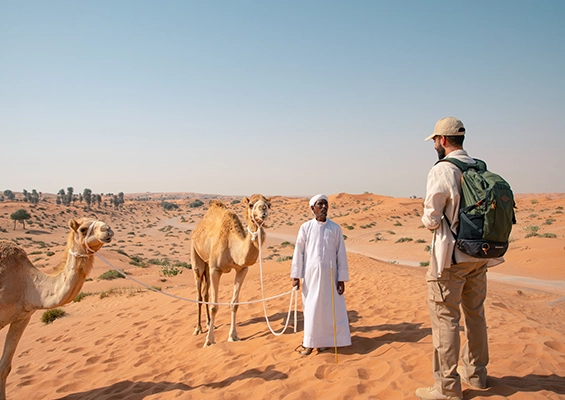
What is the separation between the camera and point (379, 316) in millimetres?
7414

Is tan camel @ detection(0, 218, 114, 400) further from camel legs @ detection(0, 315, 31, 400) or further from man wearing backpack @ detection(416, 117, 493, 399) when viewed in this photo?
man wearing backpack @ detection(416, 117, 493, 399)

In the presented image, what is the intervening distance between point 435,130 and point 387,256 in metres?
21.7

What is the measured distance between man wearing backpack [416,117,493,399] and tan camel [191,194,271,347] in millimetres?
3067

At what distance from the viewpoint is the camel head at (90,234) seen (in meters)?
4.68

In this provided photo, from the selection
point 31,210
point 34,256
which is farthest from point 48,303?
point 31,210

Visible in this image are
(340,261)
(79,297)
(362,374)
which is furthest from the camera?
(79,297)

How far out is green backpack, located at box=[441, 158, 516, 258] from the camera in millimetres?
3180

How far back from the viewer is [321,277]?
5219 millimetres

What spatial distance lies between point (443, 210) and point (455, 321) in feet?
3.58

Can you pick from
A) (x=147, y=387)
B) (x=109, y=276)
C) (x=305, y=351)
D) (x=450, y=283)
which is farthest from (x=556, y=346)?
(x=109, y=276)

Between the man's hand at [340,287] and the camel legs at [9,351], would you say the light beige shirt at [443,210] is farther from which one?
the camel legs at [9,351]

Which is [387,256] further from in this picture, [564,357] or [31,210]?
[31,210]

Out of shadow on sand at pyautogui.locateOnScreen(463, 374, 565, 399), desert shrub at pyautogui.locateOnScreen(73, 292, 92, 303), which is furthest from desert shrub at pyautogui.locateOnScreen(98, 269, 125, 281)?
shadow on sand at pyautogui.locateOnScreen(463, 374, 565, 399)

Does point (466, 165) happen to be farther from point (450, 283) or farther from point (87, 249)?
point (87, 249)
